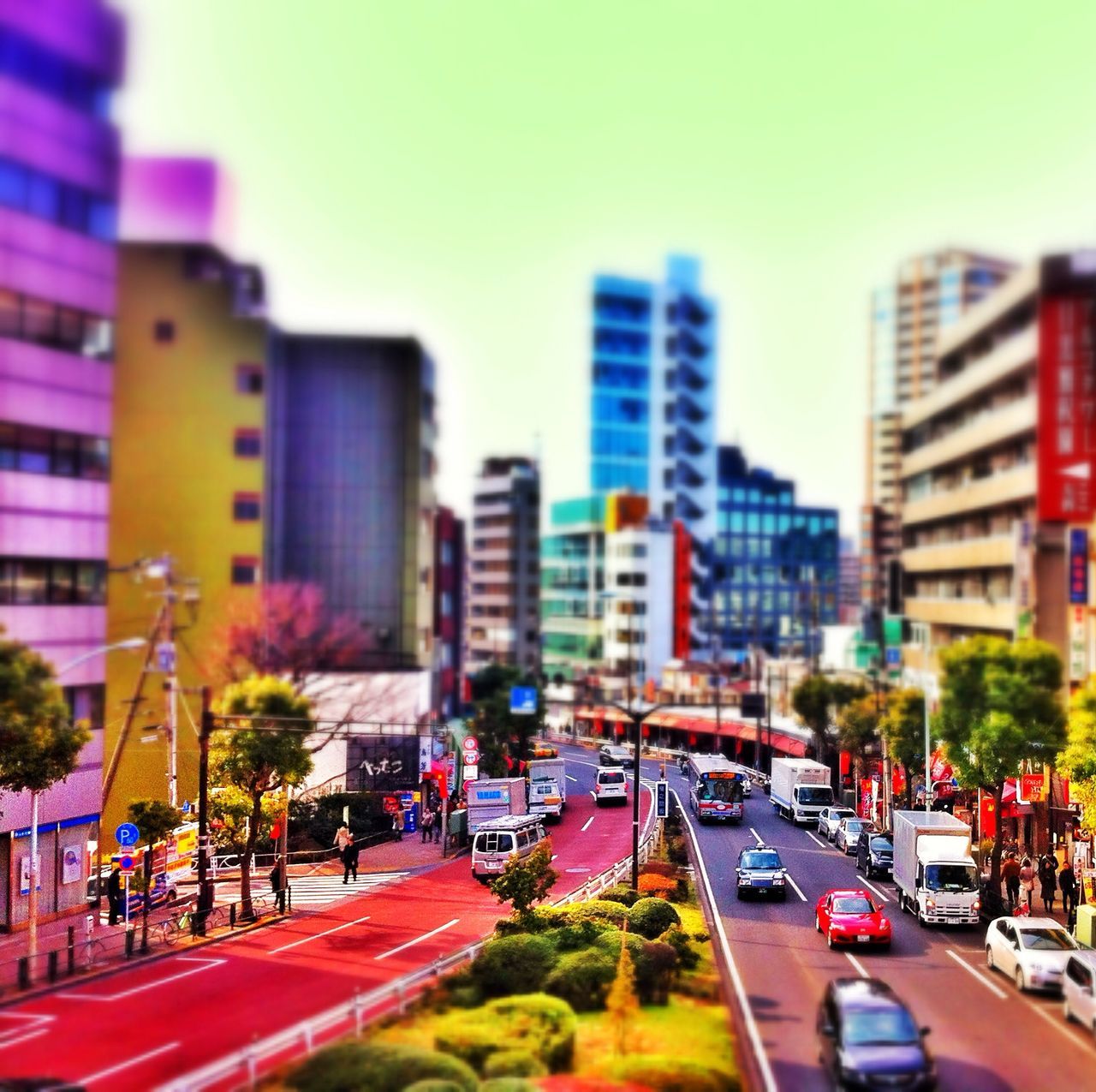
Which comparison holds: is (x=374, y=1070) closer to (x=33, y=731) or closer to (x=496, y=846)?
(x=33, y=731)

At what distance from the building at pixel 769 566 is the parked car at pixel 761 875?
75293 mm

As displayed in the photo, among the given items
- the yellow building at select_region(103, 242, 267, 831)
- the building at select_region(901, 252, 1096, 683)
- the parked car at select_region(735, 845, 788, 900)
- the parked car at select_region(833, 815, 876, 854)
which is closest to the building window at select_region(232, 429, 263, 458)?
the yellow building at select_region(103, 242, 267, 831)

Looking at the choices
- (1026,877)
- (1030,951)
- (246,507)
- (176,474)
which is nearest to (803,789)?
(1026,877)

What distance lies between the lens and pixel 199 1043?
880 inches

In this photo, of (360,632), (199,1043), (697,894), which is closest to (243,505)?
(360,632)

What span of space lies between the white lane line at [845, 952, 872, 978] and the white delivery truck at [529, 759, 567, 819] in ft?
47.1

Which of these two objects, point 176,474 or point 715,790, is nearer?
point 176,474

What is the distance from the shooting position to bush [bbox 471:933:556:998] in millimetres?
25344

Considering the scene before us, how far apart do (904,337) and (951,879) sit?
168 m

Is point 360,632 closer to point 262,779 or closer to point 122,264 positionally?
point 262,779

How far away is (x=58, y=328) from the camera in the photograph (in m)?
29.2

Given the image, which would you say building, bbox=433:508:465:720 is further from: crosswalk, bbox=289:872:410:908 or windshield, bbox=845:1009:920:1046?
windshield, bbox=845:1009:920:1046

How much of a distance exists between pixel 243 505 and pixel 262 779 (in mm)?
12308

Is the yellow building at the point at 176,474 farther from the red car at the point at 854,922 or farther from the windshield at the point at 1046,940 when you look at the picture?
the windshield at the point at 1046,940
